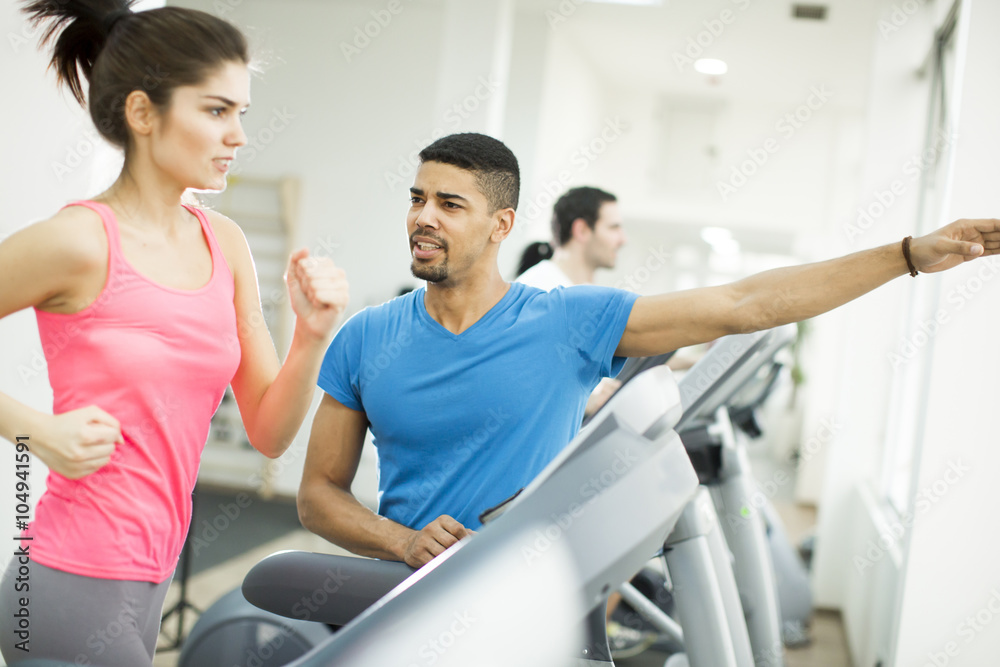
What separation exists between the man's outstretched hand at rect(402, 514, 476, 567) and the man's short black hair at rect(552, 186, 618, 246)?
218 cm

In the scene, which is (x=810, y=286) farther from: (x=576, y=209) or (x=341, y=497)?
(x=576, y=209)

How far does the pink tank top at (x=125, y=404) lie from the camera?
3.21 ft

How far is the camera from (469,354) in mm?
1458

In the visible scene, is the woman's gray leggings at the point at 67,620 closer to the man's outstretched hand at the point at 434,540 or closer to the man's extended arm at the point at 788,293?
the man's outstretched hand at the point at 434,540

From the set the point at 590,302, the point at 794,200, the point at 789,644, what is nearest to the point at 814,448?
the point at 794,200

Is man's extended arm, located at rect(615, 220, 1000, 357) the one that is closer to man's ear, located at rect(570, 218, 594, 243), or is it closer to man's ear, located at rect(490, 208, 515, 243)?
man's ear, located at rect(490, 208, 515, 243)

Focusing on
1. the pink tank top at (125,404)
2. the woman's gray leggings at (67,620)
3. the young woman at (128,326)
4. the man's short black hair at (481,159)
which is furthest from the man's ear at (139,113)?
the man's short black hair at (481,159)

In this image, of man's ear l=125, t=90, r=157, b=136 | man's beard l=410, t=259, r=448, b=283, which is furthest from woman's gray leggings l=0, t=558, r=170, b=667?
man's beard l=410, t=259, r=448, b=283

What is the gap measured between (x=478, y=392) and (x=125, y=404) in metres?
0.59

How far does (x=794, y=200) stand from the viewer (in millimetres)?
7906

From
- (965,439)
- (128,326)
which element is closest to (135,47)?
(128,326)

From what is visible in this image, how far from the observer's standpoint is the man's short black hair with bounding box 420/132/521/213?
1573mm

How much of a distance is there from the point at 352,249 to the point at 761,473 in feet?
16.8

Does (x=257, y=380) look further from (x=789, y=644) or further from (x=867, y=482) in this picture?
(x=867, y=482)
